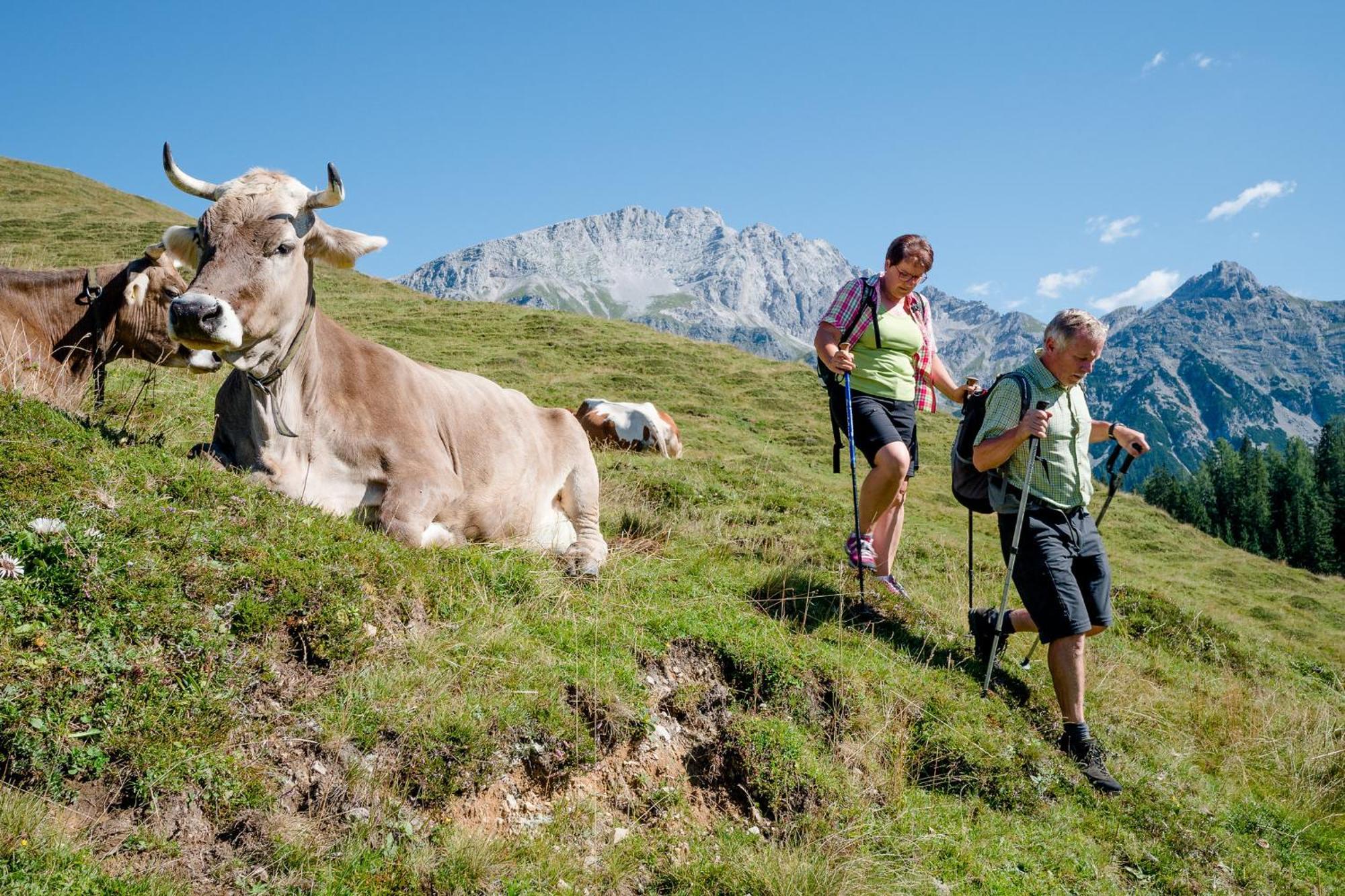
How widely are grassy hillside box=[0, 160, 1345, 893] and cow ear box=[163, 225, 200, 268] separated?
1.23 m

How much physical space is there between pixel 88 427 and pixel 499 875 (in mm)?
3827

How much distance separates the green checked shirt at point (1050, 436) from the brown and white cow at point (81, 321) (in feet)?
20.7

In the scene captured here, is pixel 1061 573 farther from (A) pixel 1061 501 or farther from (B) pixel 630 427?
(B) pixel 630 427

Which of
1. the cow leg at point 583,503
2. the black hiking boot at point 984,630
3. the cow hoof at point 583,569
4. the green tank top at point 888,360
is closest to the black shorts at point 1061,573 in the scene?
the black hiking boot at point 984,630

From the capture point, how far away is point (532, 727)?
430 centimetres

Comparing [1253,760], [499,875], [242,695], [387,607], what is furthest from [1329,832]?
[242,695]

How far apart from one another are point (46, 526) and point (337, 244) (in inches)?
98.8

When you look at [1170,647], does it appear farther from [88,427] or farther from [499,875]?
[88,427]

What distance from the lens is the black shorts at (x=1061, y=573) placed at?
578 centimetres

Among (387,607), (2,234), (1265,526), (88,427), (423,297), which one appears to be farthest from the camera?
(1265,526)

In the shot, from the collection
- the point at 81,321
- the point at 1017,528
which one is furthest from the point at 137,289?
the point at 1017,528

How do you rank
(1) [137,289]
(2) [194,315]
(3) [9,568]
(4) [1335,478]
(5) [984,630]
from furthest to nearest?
(4) [1335,478], (1) [137,289], (5) [984,630], (2) [194,315], (3) [9,568]

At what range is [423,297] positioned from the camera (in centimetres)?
4050

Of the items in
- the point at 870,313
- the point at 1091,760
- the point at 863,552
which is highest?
the point at 870,313
